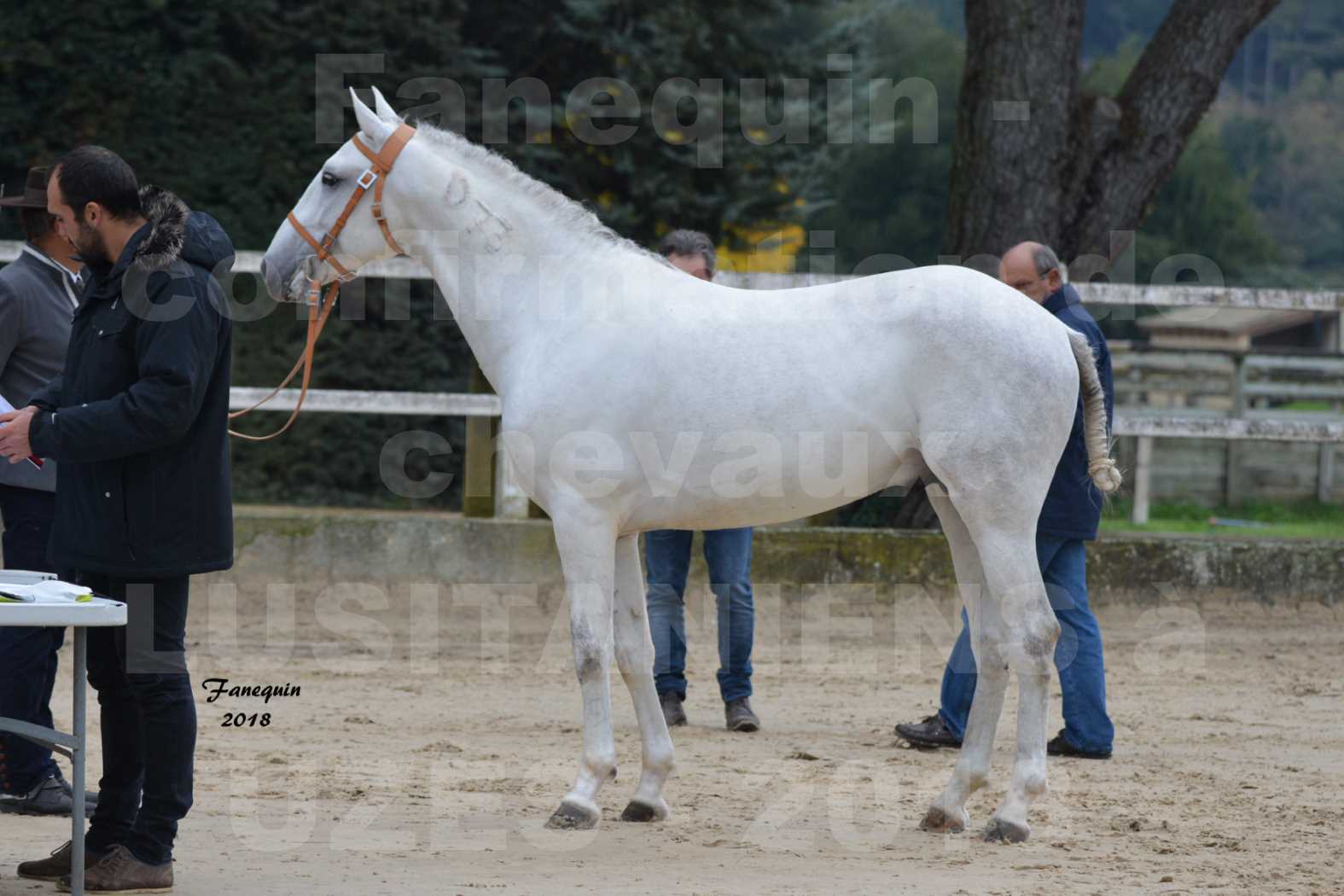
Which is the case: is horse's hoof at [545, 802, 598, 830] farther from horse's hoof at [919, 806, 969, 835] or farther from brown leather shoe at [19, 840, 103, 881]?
brown leather shoe at [19, 840, 103, 881]

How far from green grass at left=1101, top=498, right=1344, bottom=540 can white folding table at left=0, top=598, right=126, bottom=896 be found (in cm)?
1050

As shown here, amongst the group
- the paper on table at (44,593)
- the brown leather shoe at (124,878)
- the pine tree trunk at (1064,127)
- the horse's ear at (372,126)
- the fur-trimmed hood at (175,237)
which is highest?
the pine tree trunk at (1064,127)

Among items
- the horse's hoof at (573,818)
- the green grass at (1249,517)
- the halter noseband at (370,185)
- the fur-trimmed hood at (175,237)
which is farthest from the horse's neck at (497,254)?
the green grass at (1249,517)

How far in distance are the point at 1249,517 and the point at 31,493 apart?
44.2 ft

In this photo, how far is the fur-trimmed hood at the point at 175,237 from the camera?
4031 mm

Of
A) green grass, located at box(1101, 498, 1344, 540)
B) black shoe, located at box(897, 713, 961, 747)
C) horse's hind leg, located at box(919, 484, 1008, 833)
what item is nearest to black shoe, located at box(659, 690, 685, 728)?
black shoe, located at box(897, 713, 961, 747)

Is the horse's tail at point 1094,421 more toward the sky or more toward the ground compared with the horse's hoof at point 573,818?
more toward the sky

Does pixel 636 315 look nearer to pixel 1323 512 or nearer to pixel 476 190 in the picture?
pixel 476 190

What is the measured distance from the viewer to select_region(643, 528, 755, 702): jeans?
21.8 ft

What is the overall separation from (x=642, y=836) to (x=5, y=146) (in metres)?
8.39

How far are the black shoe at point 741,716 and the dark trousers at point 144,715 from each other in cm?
286

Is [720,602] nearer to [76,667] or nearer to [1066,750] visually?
[1066,750]

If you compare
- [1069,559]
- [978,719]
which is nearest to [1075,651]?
[1069,559]

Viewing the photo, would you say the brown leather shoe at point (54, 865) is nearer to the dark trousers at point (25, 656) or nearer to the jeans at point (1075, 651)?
the dark trousers at point (25, 656)
